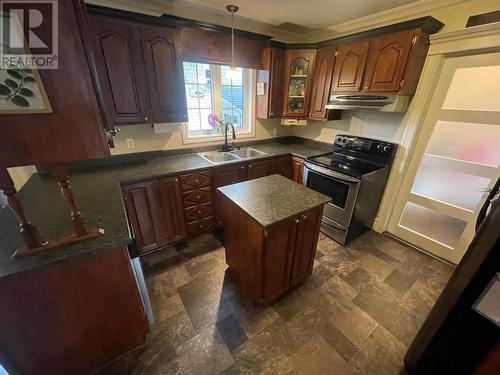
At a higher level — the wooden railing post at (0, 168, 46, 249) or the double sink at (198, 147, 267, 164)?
the wooden railing post at (0, 168, 46, 249)

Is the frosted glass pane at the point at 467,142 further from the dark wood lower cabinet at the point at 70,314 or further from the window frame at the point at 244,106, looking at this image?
the dark wood lower cabinet at the point at 70,314

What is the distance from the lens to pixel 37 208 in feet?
4.66

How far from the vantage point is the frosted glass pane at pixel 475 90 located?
1.76 meters

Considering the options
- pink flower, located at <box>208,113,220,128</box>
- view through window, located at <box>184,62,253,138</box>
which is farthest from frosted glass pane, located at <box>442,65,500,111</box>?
pink flower, located at <box>208,113,220,128</box>

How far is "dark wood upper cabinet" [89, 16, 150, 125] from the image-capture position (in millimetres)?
1746

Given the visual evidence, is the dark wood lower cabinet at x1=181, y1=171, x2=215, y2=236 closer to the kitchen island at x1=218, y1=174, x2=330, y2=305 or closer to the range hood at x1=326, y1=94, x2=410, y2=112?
the kitchen island at x1=218, y1=174, x2=330, y2=305

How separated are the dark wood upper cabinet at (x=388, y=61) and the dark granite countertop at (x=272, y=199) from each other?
1454mm

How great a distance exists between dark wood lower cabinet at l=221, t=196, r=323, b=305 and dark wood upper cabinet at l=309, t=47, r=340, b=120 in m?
1.74

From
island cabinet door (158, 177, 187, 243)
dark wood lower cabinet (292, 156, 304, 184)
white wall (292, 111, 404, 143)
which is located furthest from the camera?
dark wood lower cabinet (292, 156, 304, 184)

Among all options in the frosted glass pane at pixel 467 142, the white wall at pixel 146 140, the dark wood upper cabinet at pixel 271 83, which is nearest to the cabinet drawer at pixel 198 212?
the white wall at pixel 146 140

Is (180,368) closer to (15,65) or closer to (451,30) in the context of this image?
(15,65)

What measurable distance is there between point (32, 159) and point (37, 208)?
863 mm

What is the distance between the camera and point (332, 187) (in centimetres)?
247

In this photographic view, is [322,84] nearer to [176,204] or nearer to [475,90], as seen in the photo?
[475,90]
